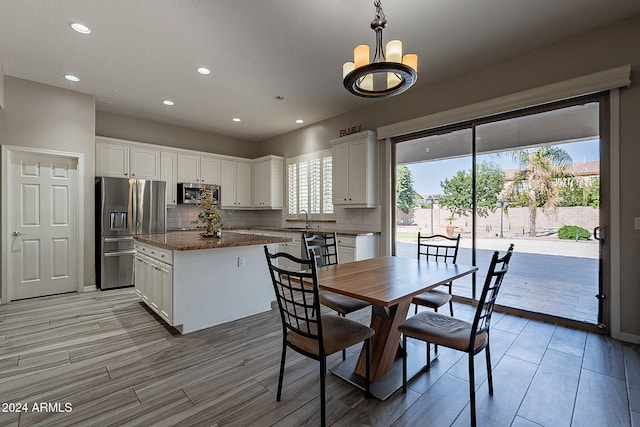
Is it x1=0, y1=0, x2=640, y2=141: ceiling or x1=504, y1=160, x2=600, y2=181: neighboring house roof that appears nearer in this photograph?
x1=0, y1=0, x2=640, y2=141: ceiling

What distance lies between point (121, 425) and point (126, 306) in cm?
251

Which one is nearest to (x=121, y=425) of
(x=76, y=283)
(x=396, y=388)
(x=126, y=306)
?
(x=396, y=388)

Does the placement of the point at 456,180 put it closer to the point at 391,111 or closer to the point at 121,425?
the point at 391,111

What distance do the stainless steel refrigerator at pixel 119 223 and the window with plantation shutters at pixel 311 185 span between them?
2.68m

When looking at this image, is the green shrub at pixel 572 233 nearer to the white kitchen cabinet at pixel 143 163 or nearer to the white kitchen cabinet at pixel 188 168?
the white kitchen cabinet at pixel 188 168

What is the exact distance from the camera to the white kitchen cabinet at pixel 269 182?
6.58m

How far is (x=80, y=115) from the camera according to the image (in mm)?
4445

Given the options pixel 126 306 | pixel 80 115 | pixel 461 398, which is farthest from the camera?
pixel 80 115

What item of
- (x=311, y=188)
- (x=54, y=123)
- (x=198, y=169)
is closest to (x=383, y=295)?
(x=311, y=188)

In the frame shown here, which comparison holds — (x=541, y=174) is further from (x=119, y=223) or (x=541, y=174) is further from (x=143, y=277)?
(x=119, y=223)

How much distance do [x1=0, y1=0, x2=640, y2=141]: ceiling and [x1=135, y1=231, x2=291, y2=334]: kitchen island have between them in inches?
83.7

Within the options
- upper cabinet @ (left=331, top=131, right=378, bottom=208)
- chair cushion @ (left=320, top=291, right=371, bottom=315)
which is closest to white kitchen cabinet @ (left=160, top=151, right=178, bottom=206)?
upper cabinet @ (left=331, top=131, right=378, bottom=208)

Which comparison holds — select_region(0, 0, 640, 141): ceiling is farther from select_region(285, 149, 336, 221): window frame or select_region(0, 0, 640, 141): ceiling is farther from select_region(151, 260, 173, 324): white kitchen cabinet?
select_region(151, 260, 173, 324): white kitchen cabinet

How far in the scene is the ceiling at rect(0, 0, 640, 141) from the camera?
2.61m
